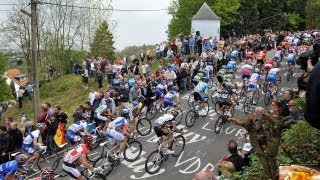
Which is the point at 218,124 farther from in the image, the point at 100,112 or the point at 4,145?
the point at 4,145

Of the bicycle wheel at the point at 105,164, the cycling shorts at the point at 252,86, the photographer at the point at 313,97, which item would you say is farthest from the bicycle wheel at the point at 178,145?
the photographer at the point at 313,97

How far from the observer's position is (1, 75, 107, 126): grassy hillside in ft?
113

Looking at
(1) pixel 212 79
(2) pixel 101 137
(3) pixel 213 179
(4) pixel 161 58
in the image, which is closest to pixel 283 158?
(3) pixel 213 179

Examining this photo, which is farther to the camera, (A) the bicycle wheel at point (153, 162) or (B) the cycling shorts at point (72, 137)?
(B) the cycling shorts at point (72, 137)

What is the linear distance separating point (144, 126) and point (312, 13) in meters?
54.9

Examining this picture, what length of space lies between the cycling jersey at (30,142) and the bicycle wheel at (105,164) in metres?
2.29

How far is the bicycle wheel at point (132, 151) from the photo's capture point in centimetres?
1556

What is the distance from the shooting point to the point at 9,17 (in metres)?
46.5

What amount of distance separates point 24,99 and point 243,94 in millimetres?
23825

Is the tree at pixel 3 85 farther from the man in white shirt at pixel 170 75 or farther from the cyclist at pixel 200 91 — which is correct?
the cyclist at pixel 200 91

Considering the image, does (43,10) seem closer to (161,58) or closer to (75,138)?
(161,58)

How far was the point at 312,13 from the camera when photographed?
66.1m

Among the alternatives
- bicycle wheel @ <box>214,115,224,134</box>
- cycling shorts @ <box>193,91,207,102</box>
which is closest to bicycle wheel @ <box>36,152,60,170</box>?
cycling shorts @ <box>193,91,207,102</box>

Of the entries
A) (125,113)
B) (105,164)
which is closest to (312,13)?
(125,113)
